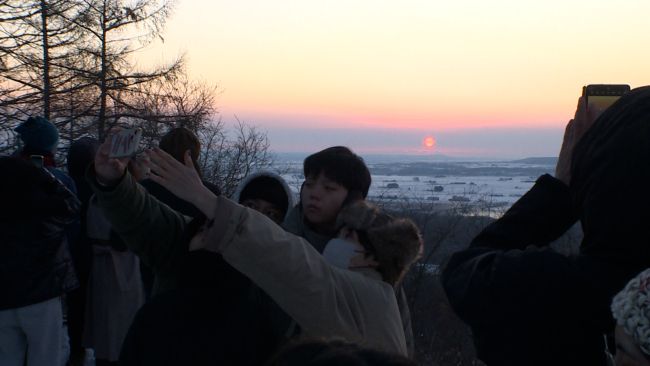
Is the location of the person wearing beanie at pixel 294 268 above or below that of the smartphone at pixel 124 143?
below

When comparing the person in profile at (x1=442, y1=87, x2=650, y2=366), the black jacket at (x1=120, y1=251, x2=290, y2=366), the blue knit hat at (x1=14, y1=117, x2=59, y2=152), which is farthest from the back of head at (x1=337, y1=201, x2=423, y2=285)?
the blue knit hat at (x1=14, y1=117, x2=59, y2=152)

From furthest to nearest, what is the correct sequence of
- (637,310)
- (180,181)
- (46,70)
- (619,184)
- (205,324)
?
(46,70) < (205,324) < (180,181) < (619,184) < (637,310)

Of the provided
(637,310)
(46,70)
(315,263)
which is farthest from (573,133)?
(46,70)

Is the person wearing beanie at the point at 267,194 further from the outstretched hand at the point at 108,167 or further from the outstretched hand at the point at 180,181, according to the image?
the outstretched hand at the point at 180,181

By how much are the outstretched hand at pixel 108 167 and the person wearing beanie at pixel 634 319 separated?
6.25 feet

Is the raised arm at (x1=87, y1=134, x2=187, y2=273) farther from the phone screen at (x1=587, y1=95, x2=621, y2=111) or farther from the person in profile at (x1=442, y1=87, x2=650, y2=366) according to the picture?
the phone screen at (x1=587, y1=95, x2=621, y2=111)

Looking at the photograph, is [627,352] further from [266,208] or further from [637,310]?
[266,208]

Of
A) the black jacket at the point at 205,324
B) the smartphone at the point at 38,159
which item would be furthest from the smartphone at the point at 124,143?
the smartphone at the point at 38,159

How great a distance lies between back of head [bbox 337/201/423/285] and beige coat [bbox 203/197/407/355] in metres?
0.14

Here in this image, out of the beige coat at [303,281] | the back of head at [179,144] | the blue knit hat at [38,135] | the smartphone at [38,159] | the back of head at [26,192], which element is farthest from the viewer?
the blue knit hat at [38,135]

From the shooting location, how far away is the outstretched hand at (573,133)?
1.80 metres

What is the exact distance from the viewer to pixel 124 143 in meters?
2.67

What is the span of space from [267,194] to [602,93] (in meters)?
1.88

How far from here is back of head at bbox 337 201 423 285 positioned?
2652 millimetres
